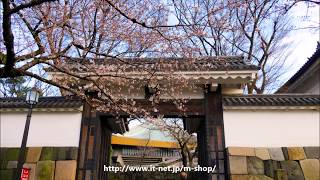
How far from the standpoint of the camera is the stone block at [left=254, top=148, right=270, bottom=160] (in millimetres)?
5883

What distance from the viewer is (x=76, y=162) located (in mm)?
6062

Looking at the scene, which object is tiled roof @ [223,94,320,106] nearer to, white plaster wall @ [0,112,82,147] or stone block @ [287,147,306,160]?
stone block @ [287,147,306,160]

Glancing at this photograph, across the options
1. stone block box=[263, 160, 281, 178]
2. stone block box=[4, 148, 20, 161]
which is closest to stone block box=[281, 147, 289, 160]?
stone block box=[263, 160, 281, 178]

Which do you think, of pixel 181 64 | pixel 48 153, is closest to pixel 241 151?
pixel 181 64

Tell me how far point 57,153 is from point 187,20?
8.58 m

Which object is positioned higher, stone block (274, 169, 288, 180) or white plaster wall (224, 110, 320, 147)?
white plaster wall (224, 110, 320, 147)

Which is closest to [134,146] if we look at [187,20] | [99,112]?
[187,20]

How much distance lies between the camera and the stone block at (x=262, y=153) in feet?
19.3

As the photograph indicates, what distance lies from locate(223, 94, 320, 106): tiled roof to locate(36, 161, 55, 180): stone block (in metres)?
3.84

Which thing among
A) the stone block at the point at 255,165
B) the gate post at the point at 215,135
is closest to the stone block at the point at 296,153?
the stone block at the point at 255,165

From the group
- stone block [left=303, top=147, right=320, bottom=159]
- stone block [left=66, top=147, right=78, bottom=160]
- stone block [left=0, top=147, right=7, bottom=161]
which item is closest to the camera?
stone block [left=303, top=147, right=320, bottom=159]

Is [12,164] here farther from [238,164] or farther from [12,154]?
[238,164]

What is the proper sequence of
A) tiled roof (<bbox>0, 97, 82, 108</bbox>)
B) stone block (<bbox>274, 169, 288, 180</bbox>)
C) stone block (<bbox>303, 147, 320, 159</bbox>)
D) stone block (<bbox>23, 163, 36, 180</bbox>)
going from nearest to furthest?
stone block (<bbox>274, 169, 288, 180</bbox>) → stone block (<bbox>303, 147, 320, 159</bbox>) → stone block (<bbox>23, 163, 36, 180</bbox>) → tiled roof (<bbox>0, 97, 82, 108</bbox>)

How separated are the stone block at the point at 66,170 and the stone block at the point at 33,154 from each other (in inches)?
18.5
